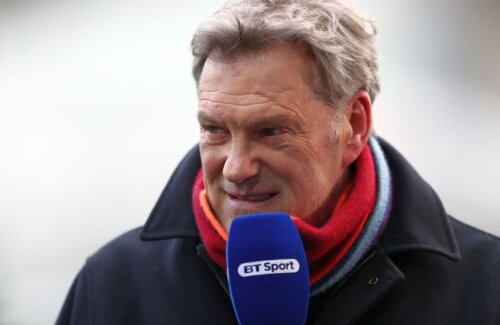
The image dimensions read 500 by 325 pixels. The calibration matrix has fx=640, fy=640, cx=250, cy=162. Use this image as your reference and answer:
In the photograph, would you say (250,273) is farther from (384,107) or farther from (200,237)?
(384,107)

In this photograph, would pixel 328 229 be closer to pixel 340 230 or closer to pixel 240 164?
pixel 340 230

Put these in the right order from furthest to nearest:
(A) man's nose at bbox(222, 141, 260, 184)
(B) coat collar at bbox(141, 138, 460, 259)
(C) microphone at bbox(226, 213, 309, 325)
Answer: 1. (B) coat collar at bbox(141, 138, 460, 259)
2. (A) man's nose at bbox(222, 141, 260, 184)
3. (C) microphone at bbox(226, 213, 309, 325)

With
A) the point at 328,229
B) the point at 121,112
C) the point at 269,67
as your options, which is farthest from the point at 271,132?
the point at 121,112

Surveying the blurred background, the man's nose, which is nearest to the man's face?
the man's nose

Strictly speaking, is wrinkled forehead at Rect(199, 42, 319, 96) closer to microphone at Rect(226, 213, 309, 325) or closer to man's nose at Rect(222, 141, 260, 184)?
man's nose at Rect(222, 141, 260, 184)

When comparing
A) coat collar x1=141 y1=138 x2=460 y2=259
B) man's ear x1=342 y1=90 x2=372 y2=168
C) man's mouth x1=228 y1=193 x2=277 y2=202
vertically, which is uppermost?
man's ear x1=342 y1=90 x2=372 y2=168

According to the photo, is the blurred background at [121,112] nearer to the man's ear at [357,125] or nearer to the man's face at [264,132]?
the man's ear at [357,125]

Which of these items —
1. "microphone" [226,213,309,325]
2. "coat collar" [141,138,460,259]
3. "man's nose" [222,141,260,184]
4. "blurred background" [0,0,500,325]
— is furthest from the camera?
"blurred background" [0,0,500,325]

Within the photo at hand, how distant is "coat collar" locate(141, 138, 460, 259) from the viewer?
1421 mm

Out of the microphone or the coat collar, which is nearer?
the microphone

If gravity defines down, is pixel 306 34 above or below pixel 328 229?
above

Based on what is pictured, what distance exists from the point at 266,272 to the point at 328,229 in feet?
1.13

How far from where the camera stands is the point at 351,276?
4.53 feet

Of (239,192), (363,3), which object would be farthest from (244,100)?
(363,3)
